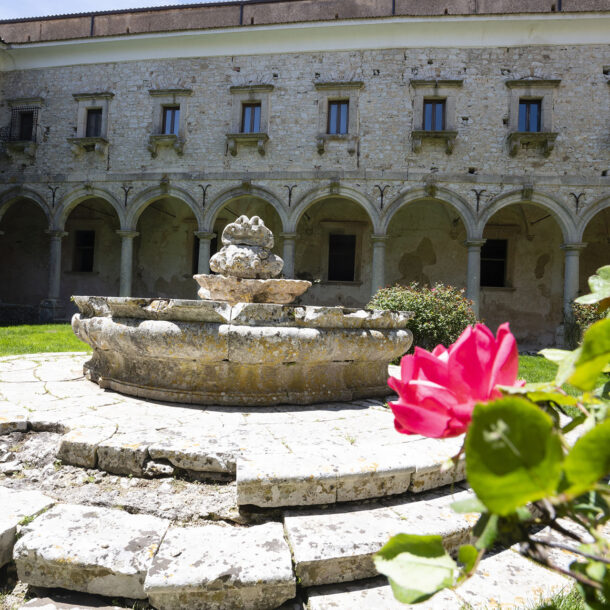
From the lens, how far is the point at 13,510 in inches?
71.4

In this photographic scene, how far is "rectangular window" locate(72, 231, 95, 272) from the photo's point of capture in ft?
52.7

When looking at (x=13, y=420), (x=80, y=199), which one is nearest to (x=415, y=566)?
(x=13, y=420)

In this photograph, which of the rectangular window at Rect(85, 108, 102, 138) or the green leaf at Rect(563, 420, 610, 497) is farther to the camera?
the rectangular window at Rect(85, 108, 102, 138)

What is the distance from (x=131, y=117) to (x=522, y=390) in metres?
15.6

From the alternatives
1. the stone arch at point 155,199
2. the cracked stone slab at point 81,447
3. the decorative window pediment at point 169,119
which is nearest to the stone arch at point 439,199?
the stone arch at point 155,199

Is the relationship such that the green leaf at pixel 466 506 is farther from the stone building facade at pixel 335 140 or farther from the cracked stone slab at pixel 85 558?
the stone building facade at pixel 335 140

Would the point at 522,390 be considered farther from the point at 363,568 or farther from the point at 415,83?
the point at 415,83

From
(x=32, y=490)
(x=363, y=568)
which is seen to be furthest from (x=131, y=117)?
(x=363, y=568)

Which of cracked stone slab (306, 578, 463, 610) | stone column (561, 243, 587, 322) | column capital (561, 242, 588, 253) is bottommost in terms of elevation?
cracked stone slab (306, 578, 463, 610)

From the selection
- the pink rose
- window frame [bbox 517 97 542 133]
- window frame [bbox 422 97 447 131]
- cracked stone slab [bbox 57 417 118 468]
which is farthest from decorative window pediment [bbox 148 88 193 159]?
the pink rose

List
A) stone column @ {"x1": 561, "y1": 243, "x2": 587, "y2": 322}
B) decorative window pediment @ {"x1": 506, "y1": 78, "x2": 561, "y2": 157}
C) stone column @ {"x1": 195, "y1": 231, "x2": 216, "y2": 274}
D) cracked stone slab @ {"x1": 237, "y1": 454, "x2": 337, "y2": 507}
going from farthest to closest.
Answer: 1. stone column @ {"x1": 195, "y1": 231, "x2": 216, "y2": 274}
2. stone column @ {"x1": 561, "y1": 243, "x2": 587, "y2": 322}
3. decorative window pediment @ {"x1": 506, "y1": 78, "x2": 561, "y2": 157}
4. cracked stone slab @ {"x1": 237, "y1": 454, "x2": 337, "y2": 507}

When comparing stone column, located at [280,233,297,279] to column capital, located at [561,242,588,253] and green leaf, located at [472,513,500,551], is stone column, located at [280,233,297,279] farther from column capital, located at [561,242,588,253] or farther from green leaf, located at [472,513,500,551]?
green leaf, located at [472,513,500,551]

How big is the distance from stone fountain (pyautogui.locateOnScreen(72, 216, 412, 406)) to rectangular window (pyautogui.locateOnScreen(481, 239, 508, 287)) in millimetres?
11909

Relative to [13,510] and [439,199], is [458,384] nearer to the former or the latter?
[13,510]
